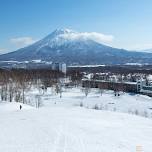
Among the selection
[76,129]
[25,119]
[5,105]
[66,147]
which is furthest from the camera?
[5,105]

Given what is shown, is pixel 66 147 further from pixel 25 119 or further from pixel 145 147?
pixel 25 119

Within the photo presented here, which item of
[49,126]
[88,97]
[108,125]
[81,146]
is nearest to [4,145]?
[81,146]

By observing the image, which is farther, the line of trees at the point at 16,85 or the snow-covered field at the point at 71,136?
the line of trees at the point at 16,85

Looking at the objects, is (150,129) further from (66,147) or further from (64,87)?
(64,87)

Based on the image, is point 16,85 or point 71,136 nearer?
point 71,136

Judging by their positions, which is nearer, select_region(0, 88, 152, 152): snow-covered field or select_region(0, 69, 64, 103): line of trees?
select_region(0, 88, 152, 152): snow-covered field

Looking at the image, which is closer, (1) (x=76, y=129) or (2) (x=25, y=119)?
(1) (x=76, y=129)

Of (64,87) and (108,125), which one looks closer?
(108,125)

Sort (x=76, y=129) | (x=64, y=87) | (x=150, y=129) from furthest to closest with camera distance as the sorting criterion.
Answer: (x=64, y=87) → (x=150, y=129) → (x=76, y=129)

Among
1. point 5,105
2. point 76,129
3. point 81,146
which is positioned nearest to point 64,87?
point 5,105
